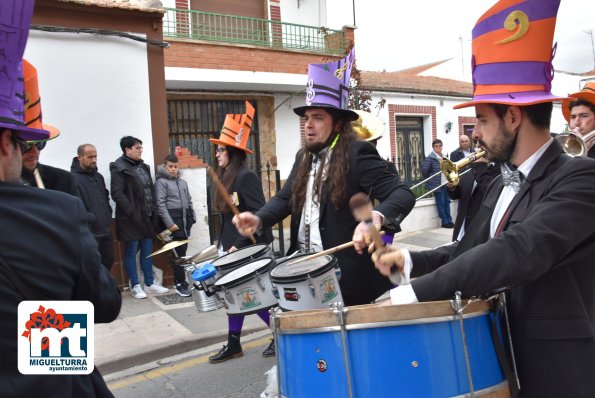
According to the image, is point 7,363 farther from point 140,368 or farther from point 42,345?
point 140,368

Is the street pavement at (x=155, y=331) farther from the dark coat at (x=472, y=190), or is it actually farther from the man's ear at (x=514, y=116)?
the man's ear at (x=514, y=116)

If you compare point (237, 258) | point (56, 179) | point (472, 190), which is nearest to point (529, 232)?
point (237, 258)

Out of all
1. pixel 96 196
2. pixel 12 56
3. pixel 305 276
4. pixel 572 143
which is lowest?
pixel 305 276

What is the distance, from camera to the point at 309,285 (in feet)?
9.61

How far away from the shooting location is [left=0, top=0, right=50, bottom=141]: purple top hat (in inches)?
55.5

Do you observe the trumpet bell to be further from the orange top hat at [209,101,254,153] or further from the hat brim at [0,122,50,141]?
the hat brim at [0,122,50,141]

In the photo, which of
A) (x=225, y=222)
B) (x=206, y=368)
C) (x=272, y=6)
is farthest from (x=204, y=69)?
(x=206, y=368)

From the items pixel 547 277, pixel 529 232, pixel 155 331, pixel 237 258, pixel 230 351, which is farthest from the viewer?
pixel 155 331

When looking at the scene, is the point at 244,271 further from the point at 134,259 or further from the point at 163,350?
the point at 134,259

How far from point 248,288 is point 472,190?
2253 millimetres

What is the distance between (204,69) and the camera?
1151cm

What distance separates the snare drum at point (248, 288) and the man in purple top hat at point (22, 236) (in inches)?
83.5

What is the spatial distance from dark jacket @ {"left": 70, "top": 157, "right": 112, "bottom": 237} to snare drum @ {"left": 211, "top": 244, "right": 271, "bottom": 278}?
2239 mm

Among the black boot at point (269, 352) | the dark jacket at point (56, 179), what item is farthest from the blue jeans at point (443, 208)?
the dark jacket at point (56, 179)
